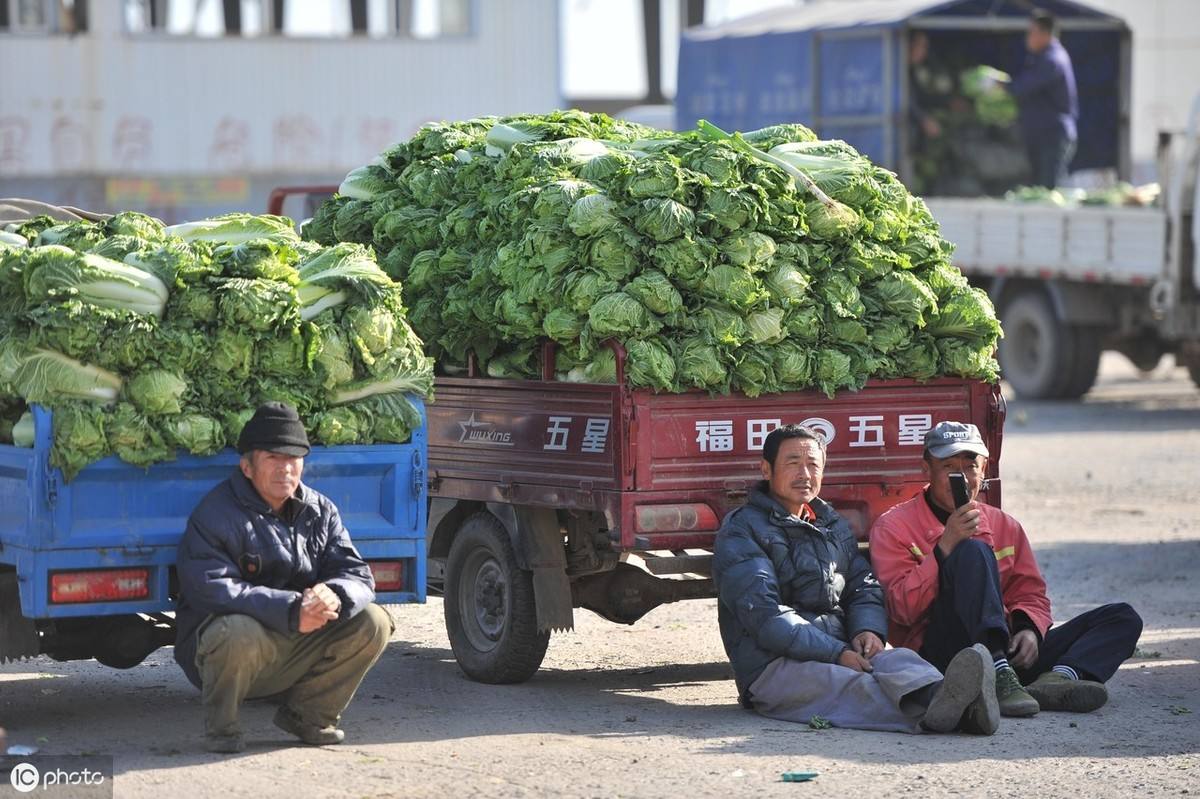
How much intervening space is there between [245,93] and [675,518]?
20536 mm

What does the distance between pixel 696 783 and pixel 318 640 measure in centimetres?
147

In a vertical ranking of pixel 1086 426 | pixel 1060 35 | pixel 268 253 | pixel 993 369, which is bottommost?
pixel 1086 426

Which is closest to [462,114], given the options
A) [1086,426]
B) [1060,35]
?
[1060,35]

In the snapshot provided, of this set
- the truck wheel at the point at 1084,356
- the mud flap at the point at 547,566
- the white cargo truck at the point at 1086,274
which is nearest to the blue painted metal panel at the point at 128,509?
the mud flap at the point at 547,566

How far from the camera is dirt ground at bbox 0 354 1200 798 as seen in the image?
22.3ft

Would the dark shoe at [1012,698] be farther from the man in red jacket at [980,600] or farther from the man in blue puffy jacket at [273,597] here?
the man in blue puffy jacket at [273,597]

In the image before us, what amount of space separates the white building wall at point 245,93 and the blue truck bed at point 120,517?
19.9m

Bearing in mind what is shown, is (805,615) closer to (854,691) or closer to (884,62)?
(854,691)

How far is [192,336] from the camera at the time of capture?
7355 mm

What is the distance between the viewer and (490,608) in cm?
894

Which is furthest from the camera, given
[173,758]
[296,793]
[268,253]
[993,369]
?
[993,369]

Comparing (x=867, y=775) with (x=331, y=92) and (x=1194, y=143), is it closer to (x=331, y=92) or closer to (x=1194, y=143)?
(x=1194, y=143)

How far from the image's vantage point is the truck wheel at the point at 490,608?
866 cm

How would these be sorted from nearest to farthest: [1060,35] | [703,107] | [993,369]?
[993,369] → [1060,35] → [703,107]
